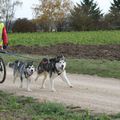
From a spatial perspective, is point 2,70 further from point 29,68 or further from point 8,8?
point 8,8

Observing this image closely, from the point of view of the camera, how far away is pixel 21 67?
44.7 ft

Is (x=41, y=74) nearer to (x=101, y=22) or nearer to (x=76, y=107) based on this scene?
(x=76, y=107)

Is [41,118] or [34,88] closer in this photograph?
[41,118]

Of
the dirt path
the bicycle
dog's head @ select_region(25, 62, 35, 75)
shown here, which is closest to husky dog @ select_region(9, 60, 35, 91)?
dog's head @ select_region(25, 62, 35, 75)

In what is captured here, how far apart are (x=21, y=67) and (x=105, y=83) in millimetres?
2887

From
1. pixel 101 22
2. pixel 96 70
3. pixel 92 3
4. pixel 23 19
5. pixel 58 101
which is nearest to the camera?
pixel 58 101

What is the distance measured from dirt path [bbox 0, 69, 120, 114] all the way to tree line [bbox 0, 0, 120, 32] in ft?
184

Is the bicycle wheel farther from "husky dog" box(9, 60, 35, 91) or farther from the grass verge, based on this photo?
the grass verge

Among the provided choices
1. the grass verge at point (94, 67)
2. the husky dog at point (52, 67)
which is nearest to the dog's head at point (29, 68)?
the husky dog at point (52, 67)

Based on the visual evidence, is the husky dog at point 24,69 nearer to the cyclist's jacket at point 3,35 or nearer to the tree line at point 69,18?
the cyclist's jacket at point 3,35

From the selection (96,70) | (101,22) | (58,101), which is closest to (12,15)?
(101,22)

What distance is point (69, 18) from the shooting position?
3314 inches

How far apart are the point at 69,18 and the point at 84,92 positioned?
7167cm

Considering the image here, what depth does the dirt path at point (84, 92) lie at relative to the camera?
11.1m
